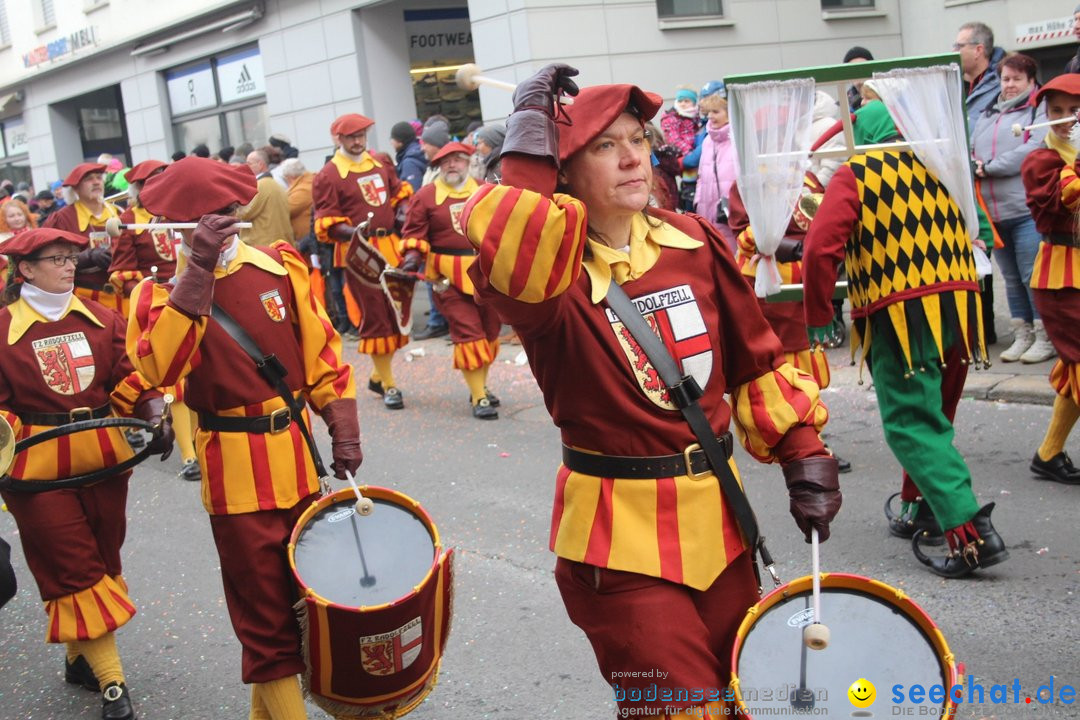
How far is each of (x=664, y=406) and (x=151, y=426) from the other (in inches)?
101

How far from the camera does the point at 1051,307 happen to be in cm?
570

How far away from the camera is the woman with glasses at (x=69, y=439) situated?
15.5ft

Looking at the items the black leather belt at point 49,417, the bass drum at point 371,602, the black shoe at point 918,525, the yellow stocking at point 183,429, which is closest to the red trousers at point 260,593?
the bass drum at point 371,602

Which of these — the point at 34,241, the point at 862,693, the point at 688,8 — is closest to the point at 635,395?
the point at 862,693

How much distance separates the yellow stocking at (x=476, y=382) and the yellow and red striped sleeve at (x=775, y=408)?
19.7ft

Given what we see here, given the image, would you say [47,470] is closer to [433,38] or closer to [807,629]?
[807,629]

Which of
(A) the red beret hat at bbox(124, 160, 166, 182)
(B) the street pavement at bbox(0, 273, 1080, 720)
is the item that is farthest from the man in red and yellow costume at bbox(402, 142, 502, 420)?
(A) the red beret hat at bbox(124, 160, 166, 182)

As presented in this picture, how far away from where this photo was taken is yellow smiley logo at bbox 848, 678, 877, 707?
99.3 inches

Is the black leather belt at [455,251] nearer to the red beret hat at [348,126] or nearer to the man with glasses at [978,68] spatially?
the red beret hat at [348,126]

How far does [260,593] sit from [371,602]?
0.54 meters

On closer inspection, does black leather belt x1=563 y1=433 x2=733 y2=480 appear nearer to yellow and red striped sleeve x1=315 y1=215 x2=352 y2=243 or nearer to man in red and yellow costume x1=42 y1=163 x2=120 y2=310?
man in red and yellow costume x1=42 y1=163 x2=120 y2=310

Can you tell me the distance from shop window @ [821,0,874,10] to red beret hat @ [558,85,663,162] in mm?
14573

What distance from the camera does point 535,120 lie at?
2654 mm

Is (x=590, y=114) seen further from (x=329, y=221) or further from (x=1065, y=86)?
(x=329, y=221)
